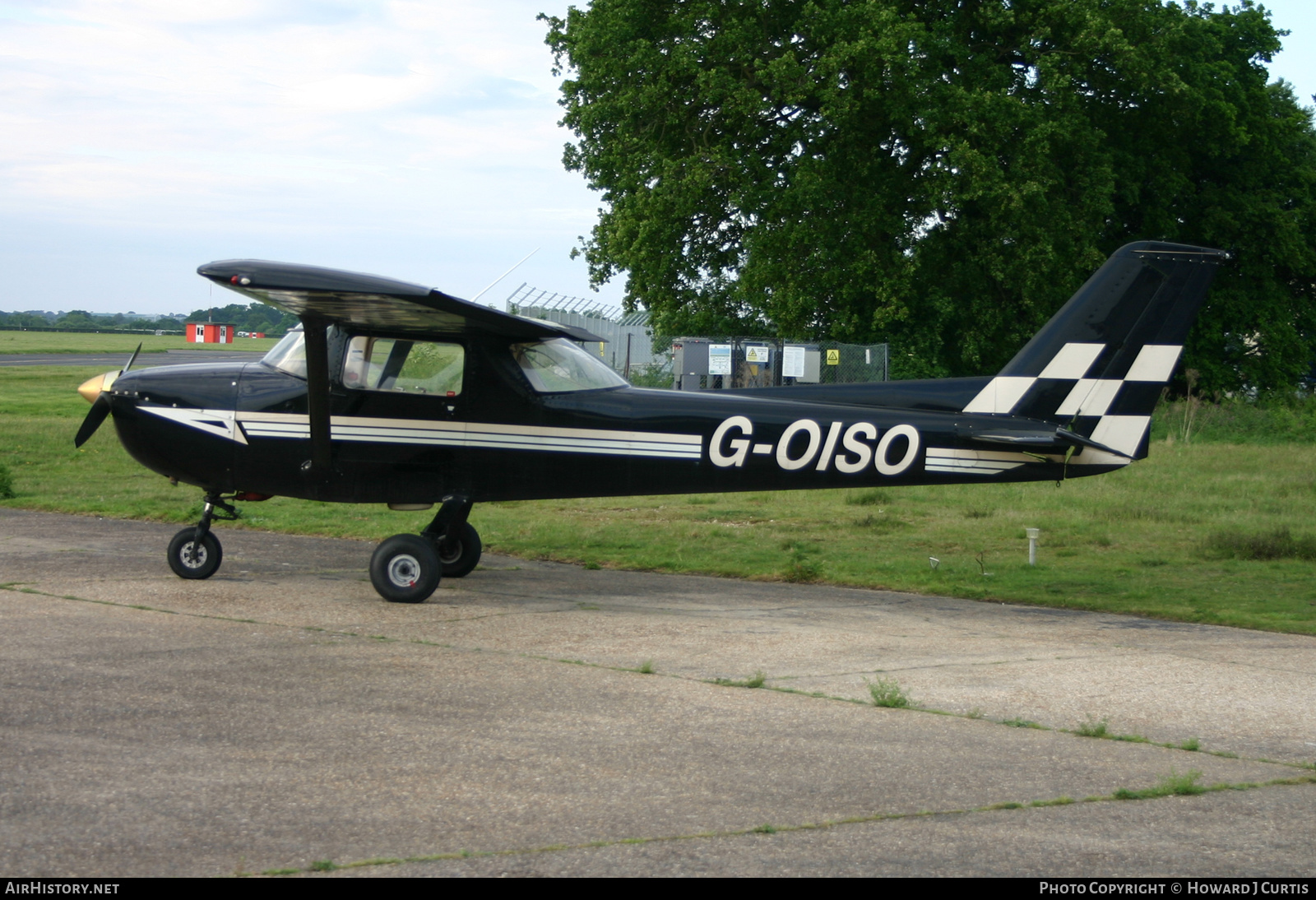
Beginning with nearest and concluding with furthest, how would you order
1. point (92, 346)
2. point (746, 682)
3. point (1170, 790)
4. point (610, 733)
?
1. point (1170, 790)
2. point (610, 733)
3. point (746, 682)
4. point (92, 346)

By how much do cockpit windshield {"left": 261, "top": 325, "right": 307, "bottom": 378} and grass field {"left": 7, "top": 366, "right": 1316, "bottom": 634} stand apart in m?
2.54

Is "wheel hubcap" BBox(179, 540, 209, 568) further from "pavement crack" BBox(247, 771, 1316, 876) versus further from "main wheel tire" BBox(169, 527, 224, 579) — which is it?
"pavement crack" BBox(247, 771, 1316, 876)

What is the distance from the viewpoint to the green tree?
25188 millimetres

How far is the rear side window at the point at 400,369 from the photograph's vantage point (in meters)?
9.95

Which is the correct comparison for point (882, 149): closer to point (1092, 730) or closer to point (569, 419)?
point (569, 419)

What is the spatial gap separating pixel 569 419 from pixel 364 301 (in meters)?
1.95

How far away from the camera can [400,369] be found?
32.8 feet

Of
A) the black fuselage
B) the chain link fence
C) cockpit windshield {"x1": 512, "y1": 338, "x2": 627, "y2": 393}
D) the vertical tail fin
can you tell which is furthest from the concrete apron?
the chain link fence

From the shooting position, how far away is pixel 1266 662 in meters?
7.99

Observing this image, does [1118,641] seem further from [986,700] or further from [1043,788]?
[1043,788]

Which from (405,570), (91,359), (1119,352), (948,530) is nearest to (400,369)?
(405,570)

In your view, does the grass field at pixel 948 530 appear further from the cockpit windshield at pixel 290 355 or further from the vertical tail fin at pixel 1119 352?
the cockpit windshield at pixel 290 355

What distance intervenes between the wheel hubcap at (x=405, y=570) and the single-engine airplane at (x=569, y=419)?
0.04ft

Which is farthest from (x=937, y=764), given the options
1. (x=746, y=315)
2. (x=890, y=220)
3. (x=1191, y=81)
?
(x=1191, y=81)
